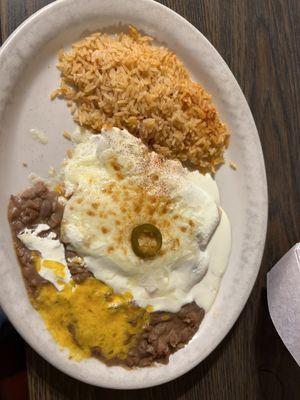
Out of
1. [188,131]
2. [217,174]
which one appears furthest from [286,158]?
[188,131]

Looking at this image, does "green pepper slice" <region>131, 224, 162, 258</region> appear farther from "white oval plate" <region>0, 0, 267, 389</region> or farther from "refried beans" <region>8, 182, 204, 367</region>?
"white oval plate" <region>0, 0, 267, 389</region>

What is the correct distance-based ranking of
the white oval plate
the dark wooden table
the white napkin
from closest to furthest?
the white oval plate, the white napkin, the dark wooden table

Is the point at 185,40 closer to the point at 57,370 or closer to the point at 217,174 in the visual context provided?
the point at 217,174

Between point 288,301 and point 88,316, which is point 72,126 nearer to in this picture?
point 88,316

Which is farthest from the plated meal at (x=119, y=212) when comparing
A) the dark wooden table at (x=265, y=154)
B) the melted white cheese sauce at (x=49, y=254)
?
the dark wooden table at (x=265, y=154)

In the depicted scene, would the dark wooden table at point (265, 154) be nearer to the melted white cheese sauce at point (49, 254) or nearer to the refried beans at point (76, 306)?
the refried beans at point (76, 306)

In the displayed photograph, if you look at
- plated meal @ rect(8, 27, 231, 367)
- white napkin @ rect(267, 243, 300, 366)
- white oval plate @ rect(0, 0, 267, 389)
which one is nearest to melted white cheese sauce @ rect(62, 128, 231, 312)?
plated meal @ rect(8, 27, 231, 367)

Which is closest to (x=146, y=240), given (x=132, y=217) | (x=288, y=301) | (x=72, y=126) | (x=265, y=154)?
(x=132, y=217)
